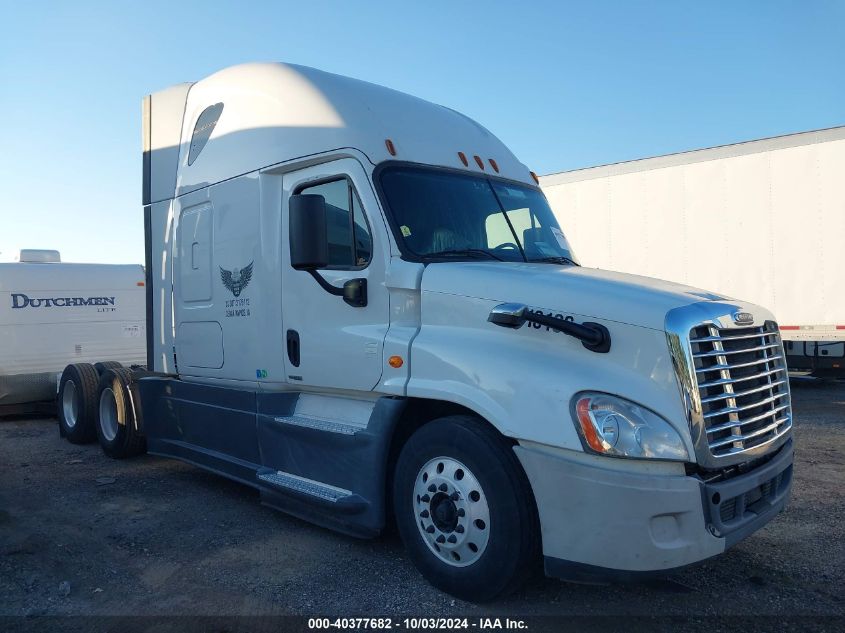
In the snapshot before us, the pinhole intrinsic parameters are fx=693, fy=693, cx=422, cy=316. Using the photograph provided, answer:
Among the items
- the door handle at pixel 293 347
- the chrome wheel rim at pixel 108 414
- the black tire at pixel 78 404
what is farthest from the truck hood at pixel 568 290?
the black tire at pixel 78 404

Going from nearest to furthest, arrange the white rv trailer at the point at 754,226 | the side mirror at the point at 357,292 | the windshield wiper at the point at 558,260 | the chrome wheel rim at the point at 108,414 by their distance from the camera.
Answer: the side mirror at the point at 357,292, the windshield wiper at the point at 558,260, the chrome wheel rim at the point at 108,414, the white rv trailer at the point at 754,226

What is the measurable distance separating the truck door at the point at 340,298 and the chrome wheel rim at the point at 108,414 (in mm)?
3915

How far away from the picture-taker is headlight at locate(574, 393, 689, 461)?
10.8 feet

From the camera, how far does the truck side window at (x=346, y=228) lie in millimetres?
4570

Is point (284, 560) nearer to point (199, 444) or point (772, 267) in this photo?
point (199, 444)

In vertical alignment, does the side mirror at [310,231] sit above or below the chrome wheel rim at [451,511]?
above

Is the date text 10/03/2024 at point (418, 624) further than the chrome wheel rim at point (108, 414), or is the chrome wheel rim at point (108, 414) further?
the chrome wheel rim at point (108, 414)

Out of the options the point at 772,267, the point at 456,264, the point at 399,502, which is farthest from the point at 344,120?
the point at 772,267

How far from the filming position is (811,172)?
39.2ft

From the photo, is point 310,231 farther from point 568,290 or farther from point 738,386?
point 738,386

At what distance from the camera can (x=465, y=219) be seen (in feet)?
15.7

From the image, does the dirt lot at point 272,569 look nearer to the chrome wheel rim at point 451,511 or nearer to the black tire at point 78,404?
the chrome wheel rim at point 451,511

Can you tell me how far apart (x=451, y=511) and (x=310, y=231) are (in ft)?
6.38

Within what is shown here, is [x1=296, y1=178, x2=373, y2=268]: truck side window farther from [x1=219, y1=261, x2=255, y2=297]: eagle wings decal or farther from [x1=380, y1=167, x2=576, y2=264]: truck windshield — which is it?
[x1=219, y1=261, x2=255, y2=297]: eagle wings decal
